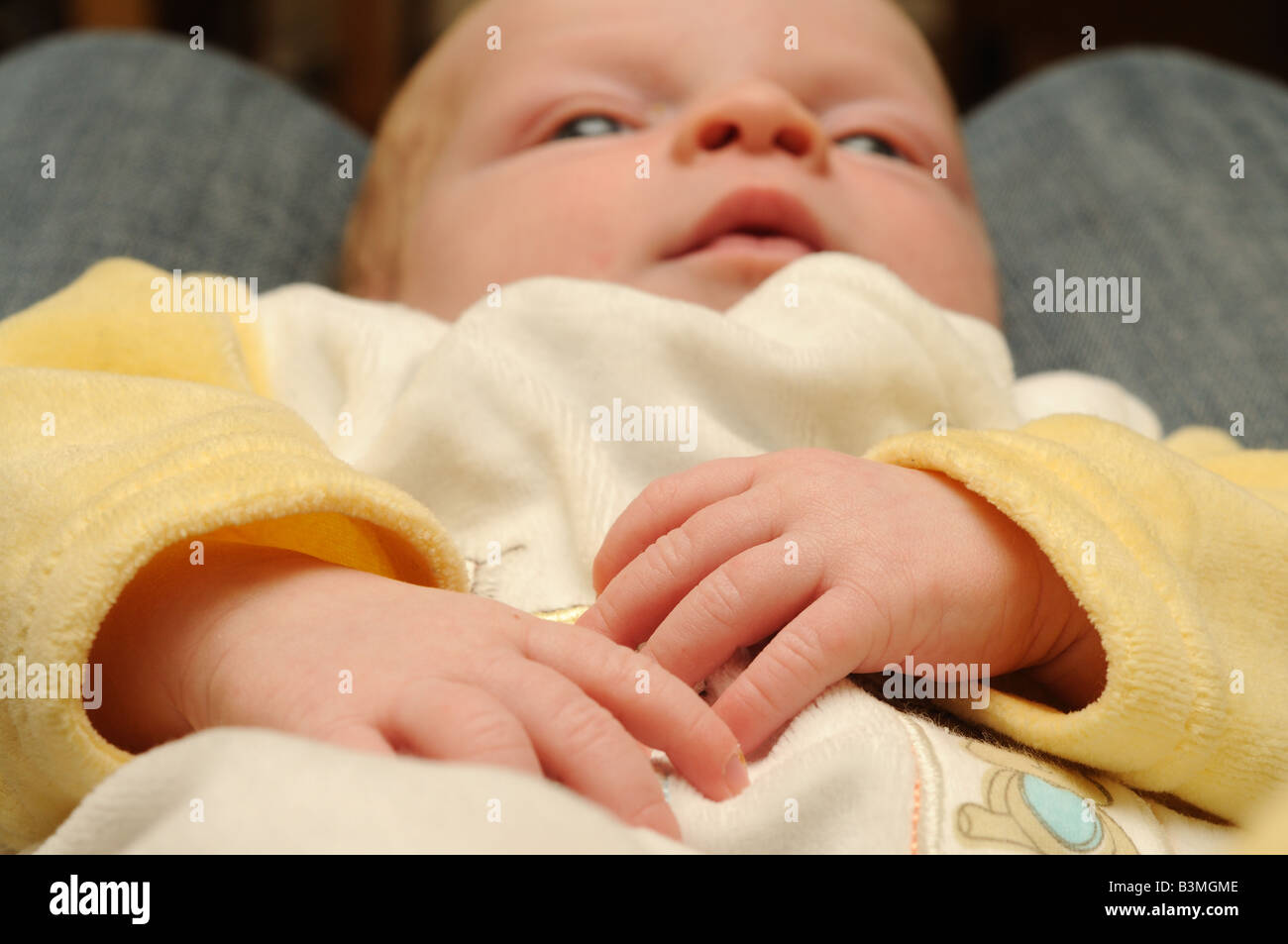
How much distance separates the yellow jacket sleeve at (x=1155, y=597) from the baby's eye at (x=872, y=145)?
0.46m

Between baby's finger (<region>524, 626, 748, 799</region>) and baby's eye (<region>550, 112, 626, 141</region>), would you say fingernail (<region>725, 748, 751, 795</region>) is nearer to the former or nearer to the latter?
baby's finger (<region>524, 626, 748, 799</region>)

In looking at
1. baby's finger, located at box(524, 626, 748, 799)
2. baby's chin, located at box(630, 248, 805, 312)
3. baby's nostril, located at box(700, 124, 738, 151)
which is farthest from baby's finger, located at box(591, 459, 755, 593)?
baby's nostril, located at box(700, 124, 738, 151)

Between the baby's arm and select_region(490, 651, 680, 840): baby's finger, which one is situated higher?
the baby's arm

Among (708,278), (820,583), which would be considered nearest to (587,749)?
(820,583)

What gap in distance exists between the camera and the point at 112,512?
0.53m

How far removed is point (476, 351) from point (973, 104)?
264 centimetres

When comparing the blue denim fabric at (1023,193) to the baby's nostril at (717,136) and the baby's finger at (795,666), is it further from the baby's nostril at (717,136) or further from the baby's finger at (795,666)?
the baby's finger at (795,666)

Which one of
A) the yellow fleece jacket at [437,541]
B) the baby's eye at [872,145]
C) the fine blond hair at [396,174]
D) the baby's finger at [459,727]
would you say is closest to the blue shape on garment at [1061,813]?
the yellow fleece jacket at [437,541]

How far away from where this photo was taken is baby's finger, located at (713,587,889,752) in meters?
0.52

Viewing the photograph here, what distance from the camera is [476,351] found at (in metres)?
0.73

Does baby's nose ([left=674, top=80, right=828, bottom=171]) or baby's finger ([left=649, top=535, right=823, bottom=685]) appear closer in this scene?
baby's finger ([left=649, top=535, right=823, bottom=685])
